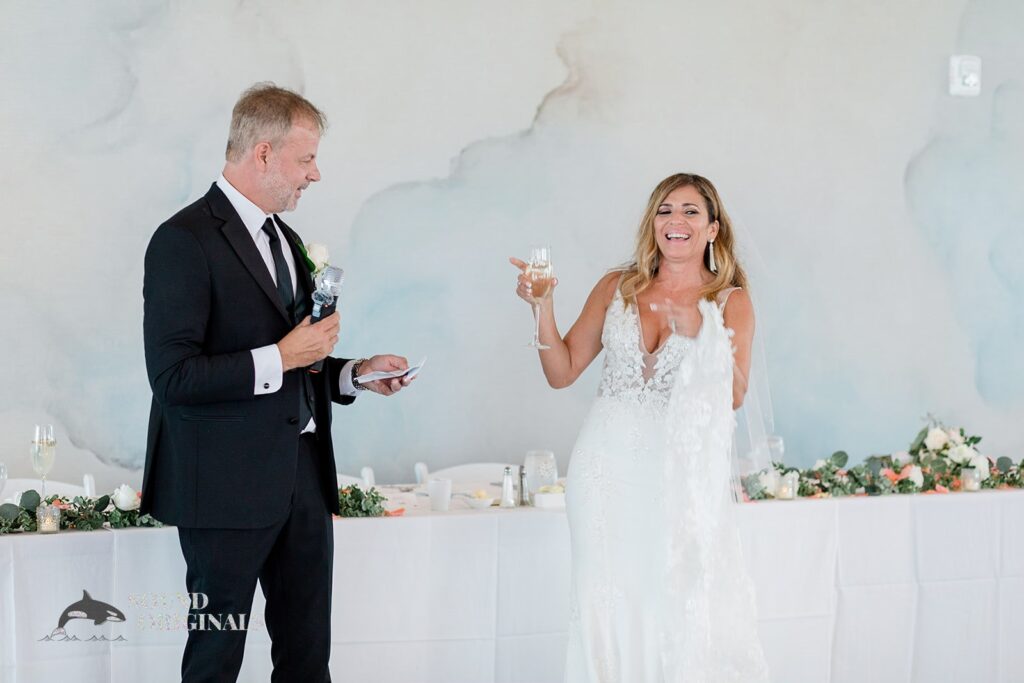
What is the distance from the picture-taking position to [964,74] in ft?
21.4

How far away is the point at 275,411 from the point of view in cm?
265

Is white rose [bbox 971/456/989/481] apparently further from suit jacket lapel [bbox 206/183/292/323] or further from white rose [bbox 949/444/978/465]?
suit jacket lapel [bbox 206/183/292/323]

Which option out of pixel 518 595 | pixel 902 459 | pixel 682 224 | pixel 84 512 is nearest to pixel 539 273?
pixel 682 224

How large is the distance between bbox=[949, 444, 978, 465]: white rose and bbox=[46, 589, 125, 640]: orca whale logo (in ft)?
9.73

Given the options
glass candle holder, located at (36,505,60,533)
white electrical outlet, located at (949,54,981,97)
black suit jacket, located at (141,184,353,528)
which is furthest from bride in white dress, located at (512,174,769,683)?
white electrical outlet, located at (949,54,981,97)

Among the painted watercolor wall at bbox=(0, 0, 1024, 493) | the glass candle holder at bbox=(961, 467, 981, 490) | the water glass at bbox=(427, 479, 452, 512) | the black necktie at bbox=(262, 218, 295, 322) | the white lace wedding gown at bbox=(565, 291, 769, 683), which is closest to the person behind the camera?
the black necktie at bbox=(262, 218, 295, 322)

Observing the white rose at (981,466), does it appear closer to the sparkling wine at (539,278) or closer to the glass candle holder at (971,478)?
the glass candle holder at (971,478)

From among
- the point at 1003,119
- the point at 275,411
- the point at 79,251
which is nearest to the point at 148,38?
the point at 79,251

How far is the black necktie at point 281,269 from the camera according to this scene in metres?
2.74

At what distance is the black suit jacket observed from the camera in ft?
8.18

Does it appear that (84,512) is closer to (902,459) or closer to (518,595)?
(518,595)

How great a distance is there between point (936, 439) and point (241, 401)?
9.04 ft

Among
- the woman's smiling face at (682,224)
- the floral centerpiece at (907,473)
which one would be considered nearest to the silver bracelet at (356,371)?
the woman's smiling face at (682,224)

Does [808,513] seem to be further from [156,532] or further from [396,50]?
[396,50]
